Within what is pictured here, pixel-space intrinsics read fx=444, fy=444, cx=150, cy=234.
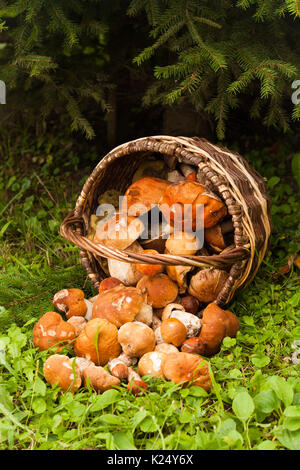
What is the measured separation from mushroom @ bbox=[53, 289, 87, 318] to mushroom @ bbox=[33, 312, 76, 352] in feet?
0.42

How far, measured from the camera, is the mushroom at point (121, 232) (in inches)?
79.0

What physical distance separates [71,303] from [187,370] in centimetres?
61

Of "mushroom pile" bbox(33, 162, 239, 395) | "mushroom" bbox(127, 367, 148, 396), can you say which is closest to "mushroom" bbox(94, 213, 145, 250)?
"mushroom pile" bbox(33, 162, 239, 395)

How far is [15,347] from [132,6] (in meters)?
1.72

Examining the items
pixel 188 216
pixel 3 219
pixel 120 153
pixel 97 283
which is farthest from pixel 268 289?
pixel 3 219

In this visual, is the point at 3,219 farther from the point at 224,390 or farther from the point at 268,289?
the point at 224,390

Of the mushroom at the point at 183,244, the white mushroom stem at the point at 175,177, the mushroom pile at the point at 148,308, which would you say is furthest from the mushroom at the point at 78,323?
the white mushroom stem at the point at 175,177

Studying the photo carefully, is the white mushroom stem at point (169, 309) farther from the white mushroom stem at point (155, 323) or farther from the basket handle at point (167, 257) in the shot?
the basket handle at point (167, 257)

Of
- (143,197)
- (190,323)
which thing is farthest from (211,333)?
(143,197)

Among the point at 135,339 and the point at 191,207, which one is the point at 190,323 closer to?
the point at 135,339

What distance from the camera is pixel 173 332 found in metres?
1.69

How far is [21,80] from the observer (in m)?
2.94

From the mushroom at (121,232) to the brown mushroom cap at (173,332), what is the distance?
1.49 ft
